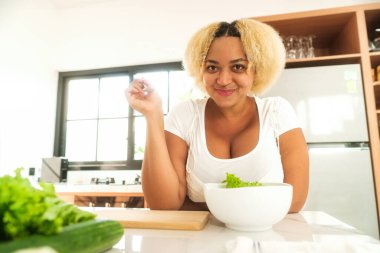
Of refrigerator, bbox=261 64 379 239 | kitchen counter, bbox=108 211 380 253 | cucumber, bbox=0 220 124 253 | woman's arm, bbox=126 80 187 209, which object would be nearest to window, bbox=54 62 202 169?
refrigerator, bbox=261 64 379 239

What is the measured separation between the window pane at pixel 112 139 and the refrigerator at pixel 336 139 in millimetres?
1838

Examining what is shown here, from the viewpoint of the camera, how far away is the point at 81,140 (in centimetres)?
345

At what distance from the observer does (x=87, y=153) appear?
11.1 ft

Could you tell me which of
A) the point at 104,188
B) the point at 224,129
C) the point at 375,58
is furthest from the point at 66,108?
the point at 375,58

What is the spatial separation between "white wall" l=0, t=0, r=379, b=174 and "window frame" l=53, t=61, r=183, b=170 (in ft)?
0.23

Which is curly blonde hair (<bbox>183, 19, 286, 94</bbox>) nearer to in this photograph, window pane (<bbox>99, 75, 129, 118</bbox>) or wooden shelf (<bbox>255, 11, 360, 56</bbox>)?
wooden shelf (<bbox>255, 11, 360, 56</bbox>)

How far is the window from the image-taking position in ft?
10.6

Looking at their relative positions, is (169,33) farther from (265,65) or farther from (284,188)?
(284,188)

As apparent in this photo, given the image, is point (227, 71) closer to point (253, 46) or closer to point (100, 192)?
point (253, 46)

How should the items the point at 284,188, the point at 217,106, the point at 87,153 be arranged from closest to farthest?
the point at 284,188 → the point at 217,106 → the point at 87,153

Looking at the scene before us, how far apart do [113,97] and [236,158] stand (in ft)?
9.08

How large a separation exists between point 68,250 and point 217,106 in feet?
2.78

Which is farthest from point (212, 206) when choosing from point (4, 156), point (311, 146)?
point (4, 156)

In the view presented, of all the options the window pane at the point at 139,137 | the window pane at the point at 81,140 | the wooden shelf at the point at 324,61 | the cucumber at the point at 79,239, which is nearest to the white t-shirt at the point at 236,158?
the cucumber at the point at 79,239
